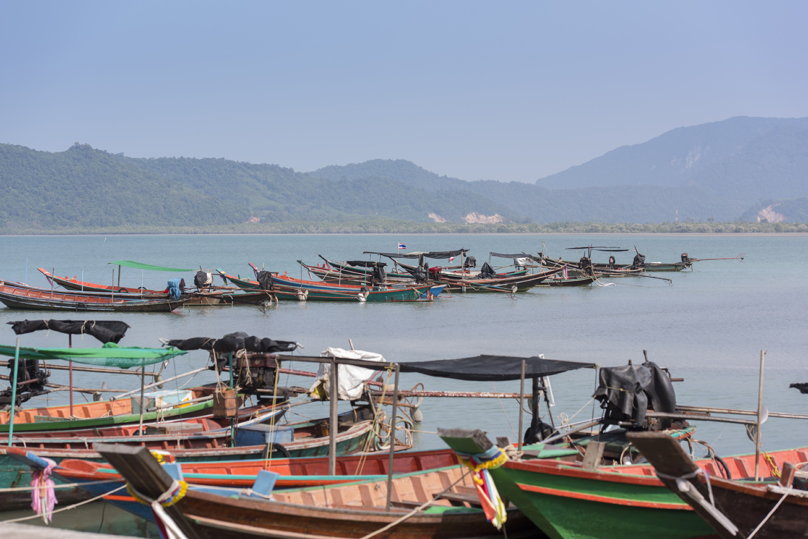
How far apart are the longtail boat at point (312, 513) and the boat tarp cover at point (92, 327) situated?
6755 mm

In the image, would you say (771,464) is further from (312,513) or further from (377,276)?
(377,276)

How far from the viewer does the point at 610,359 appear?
20.3 meters

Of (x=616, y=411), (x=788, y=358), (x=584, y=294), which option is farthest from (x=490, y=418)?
(x=584, y=294)

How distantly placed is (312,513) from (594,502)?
2581 millimetres

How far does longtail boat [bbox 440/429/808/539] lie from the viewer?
697 centimetres

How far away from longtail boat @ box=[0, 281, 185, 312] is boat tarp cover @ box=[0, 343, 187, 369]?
65.0 feet

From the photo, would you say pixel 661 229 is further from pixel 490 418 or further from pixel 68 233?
pixel 490 418

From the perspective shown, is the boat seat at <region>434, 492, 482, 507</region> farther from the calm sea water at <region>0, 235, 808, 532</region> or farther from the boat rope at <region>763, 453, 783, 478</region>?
the calm sea water at <region>0, 235, 808, 532</region>

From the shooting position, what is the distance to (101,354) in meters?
10.5

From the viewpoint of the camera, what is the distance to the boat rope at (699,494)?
598cm

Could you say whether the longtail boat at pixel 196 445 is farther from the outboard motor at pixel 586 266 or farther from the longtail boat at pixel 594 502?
the outboard motor at pixel 586 266

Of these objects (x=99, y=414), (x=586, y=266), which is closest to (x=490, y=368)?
(x=99, y=414)

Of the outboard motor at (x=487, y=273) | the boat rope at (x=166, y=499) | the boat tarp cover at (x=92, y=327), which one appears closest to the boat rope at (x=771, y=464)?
the boat rope at (x=166, y=499)

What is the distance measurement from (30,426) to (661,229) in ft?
516
